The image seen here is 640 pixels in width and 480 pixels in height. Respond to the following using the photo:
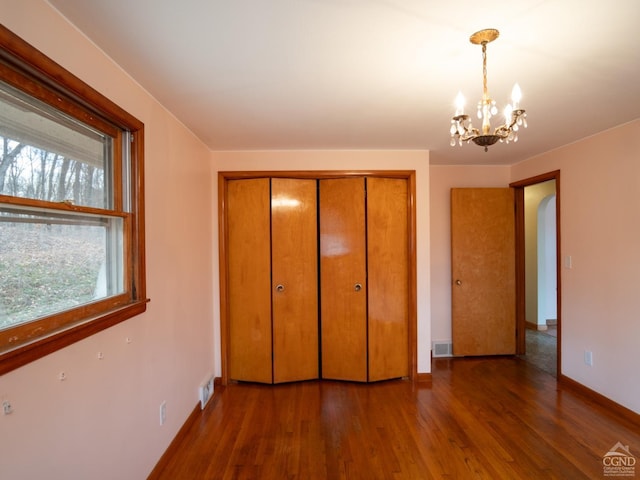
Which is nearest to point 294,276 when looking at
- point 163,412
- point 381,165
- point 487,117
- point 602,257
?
point 381,165

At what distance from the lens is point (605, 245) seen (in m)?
2.71

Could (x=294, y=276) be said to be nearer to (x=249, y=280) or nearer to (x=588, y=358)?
(x=249, y=280)

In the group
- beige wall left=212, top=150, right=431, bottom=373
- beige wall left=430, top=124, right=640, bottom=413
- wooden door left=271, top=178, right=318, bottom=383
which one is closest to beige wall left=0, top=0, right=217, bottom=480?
beige wall left=212, top=150, right=431, bottom=373

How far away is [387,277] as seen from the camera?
3.20m

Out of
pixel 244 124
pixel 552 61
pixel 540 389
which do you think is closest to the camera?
pixel 552 61

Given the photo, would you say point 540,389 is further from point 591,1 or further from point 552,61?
point 591,1

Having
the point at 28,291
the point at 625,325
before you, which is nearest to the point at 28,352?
the point at 28,291

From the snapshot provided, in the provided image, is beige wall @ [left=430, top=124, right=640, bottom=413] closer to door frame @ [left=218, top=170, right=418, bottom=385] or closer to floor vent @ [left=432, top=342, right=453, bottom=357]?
floor vent @ [left=432, top=342, right=453, bottom=357]

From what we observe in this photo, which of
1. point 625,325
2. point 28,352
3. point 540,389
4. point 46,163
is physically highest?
point 46,163

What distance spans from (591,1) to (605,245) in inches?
89.6

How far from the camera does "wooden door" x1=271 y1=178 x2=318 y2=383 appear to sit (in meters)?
3.14

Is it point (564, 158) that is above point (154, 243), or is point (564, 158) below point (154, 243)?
above

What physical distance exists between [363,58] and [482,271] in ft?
10.2

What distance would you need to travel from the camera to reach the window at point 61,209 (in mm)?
1057
